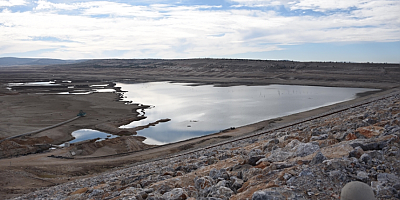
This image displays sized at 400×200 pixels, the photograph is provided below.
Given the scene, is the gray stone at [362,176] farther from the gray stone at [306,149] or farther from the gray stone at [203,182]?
the gray stone at [203,182]

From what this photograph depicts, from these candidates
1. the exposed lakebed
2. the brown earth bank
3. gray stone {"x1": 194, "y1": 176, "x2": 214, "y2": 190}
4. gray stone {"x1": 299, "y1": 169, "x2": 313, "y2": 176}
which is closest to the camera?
gray stone {"x1": 299, "y1": 169, "x2": 313, "y2": 176}

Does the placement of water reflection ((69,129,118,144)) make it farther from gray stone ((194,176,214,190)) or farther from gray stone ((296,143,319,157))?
gray stone ((296,143,319,157))

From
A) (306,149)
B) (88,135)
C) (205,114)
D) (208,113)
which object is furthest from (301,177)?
(208,113)

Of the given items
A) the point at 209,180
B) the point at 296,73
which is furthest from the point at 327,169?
the point at 296,73

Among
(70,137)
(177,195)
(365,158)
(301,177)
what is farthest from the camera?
(70,137)

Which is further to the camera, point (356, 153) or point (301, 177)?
point (356, 153)

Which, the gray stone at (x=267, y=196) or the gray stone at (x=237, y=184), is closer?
the gray stone at (x=267, y=196)

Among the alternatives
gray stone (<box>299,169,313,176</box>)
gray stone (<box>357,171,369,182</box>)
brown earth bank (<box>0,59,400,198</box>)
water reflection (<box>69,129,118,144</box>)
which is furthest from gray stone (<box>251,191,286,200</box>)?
water reflection (<box>69,129,118,144</box>)

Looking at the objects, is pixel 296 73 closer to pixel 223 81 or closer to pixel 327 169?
pixel 223 81

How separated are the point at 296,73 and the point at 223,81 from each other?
Result: 20.0 meters

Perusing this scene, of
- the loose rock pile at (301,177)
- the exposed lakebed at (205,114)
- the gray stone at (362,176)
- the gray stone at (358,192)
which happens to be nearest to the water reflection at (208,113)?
the exposed lakebed at (205,114)

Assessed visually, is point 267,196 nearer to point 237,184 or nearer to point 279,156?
point 237,184

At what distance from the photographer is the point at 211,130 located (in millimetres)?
27203

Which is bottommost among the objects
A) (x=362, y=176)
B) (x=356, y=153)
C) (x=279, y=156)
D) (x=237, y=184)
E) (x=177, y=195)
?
(x=177, y=195)
